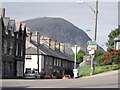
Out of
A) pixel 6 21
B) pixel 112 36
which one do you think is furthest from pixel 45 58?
pixel 112 36

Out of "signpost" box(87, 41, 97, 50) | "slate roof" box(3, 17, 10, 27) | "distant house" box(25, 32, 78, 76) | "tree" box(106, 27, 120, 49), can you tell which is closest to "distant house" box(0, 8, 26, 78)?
"slate roof" box(3, 17, 10, 27)

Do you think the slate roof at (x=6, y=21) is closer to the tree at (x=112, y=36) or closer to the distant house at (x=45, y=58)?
the distant house at (x=45, y=58)

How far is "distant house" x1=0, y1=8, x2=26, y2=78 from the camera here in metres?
51.8

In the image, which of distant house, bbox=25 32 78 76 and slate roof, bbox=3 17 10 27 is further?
distant house, bbox=25 32 78 76

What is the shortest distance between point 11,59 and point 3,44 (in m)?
4.61

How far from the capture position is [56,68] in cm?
8381

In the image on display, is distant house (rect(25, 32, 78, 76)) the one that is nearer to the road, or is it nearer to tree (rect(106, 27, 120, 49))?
tree (rect(106, 27, 120, 49))

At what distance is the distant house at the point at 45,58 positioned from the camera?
245 ft

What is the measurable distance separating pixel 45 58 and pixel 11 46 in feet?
69.0

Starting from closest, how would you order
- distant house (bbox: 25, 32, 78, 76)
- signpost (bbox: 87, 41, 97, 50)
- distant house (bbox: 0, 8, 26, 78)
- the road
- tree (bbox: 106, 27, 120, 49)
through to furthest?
the road, signpost (bbox: 87, 41, 97, 50), distant house (bbox: 0, 8, 26, 78), distant house (bbox: 25, 32, 78, 76), tree (bbox: 106, 27, 120, 49)

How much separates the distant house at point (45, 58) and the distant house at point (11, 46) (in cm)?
1110

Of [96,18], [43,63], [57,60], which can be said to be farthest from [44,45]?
[96,18]

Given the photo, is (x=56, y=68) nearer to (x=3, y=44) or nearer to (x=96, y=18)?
(x=3, y=44)

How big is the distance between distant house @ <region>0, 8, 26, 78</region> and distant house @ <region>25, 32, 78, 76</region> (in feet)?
36.4
